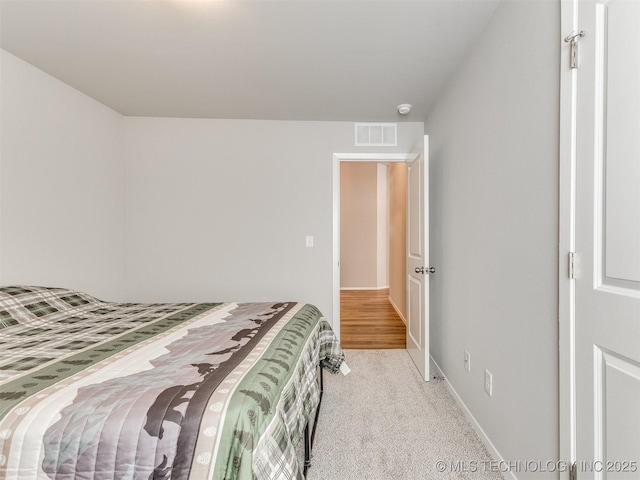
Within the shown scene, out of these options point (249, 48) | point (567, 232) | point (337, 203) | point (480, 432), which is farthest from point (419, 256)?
point (249, 48)

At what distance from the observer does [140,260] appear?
302 centimetres

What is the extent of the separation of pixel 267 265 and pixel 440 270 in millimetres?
1634

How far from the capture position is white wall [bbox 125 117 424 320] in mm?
3018

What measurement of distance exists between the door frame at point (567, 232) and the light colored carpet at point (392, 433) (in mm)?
663

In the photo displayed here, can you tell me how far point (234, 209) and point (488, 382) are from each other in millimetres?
2519

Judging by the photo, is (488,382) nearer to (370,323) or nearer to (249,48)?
(249,48)

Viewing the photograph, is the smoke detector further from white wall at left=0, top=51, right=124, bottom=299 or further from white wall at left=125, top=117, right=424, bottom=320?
white wall at left=0, top=51, right=124, bottom=299

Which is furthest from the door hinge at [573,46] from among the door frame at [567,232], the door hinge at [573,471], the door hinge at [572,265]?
the door hinge at [573,471]

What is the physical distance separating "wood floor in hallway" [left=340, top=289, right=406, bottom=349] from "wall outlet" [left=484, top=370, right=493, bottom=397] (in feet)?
5.31

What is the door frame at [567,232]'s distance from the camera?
1.01 m

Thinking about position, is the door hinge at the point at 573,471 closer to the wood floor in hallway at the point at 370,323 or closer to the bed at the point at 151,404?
the bed at the point at 151,404

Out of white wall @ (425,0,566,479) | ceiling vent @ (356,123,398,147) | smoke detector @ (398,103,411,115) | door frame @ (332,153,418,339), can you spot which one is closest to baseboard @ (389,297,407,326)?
door frame @ (332,153,418,339)

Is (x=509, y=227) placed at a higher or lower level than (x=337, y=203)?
lower

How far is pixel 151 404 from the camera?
785 mm
